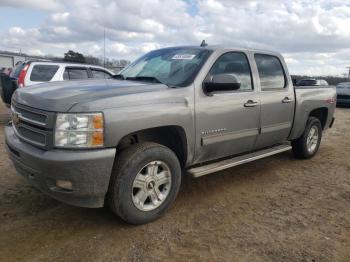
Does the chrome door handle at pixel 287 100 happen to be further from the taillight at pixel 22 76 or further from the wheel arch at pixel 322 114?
the taillight at pixel 22 76

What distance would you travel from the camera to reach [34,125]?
10.8 feet

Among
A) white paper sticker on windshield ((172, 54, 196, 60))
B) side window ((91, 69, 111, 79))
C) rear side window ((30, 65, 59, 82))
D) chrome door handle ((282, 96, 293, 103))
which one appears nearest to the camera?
white paper sticker on windshield ((172, 54, 196, 60))

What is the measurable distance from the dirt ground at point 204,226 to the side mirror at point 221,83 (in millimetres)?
1373

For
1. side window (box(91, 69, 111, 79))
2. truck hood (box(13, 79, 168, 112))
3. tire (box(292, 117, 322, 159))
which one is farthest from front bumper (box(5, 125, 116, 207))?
side window (box(91, 69, 111, 79))

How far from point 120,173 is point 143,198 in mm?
441

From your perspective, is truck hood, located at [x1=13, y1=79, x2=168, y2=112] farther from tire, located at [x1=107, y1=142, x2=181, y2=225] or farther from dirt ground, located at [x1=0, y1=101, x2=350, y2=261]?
dirt ground, located at [x1=0, y1=101, x2=350, y2=261]

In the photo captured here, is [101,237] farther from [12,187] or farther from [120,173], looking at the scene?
[12,187]

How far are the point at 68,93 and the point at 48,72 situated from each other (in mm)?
7270

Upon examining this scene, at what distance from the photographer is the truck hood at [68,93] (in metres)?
3.12

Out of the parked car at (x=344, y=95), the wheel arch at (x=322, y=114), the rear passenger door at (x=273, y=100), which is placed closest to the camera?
the rear passenger door at (x=273, y=100)

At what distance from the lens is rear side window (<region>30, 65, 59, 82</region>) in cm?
980

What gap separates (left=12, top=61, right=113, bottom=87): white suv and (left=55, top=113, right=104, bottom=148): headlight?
7.14m

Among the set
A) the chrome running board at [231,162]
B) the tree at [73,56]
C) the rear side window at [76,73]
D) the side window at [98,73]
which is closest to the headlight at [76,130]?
the chrome running board at [231,162]

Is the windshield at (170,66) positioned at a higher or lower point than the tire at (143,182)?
higher
